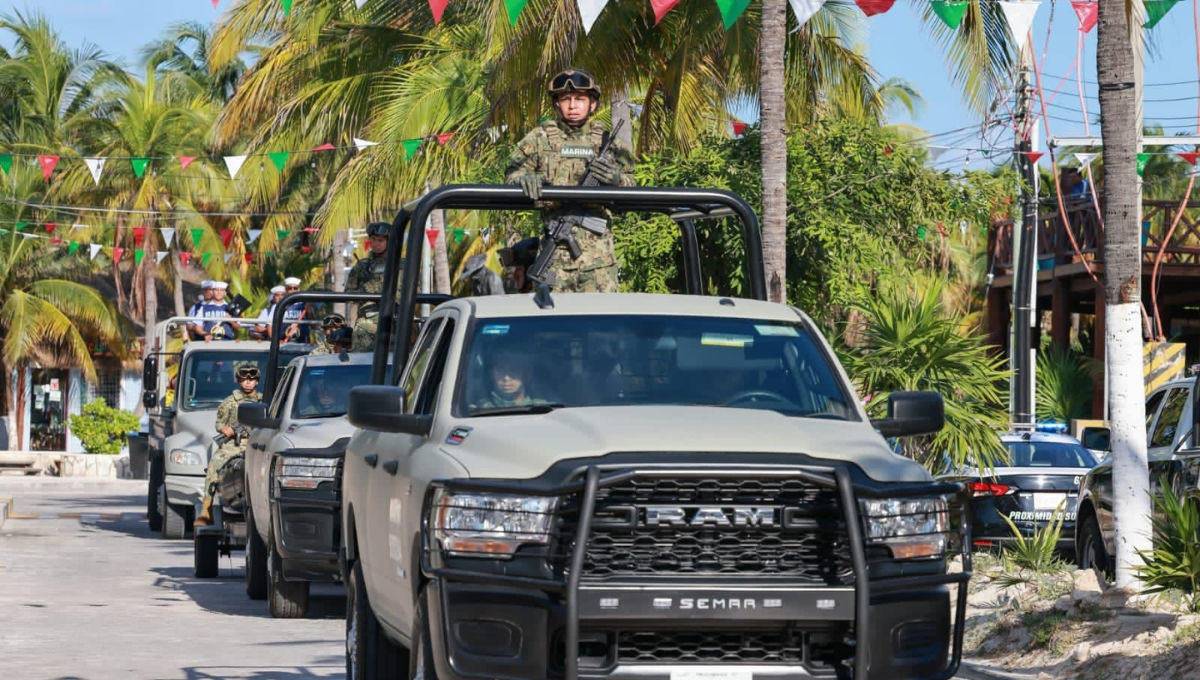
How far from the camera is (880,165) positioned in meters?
22.5

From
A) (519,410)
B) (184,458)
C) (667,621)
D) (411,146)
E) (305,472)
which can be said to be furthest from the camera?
(411,146)

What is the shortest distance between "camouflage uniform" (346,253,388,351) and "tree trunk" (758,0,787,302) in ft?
11.2

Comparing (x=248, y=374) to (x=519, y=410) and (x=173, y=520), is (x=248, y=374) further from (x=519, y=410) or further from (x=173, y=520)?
(x=519, y=410)

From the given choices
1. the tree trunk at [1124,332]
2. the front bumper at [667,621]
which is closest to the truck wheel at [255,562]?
the tree trunk at [1124,332]

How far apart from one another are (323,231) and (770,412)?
25.6 m

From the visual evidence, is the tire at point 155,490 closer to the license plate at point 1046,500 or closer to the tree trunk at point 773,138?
the tree trunk at point 773,138

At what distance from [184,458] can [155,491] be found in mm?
3984

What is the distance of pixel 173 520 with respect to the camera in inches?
902

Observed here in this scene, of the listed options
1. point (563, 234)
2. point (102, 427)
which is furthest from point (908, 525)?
point (102, 427)

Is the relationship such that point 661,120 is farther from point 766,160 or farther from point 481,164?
point 766,160

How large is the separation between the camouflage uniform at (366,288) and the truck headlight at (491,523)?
31.8 feet

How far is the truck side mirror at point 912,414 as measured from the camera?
7219 millimetres

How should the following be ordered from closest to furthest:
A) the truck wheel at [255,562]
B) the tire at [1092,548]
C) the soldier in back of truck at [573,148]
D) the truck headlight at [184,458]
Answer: the soldier in back of truck at [573,148] → the tire at [1092,548] → the truck wheel at [255,562] → the truck headlight at [184,458]

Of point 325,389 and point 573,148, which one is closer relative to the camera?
point 573,148
